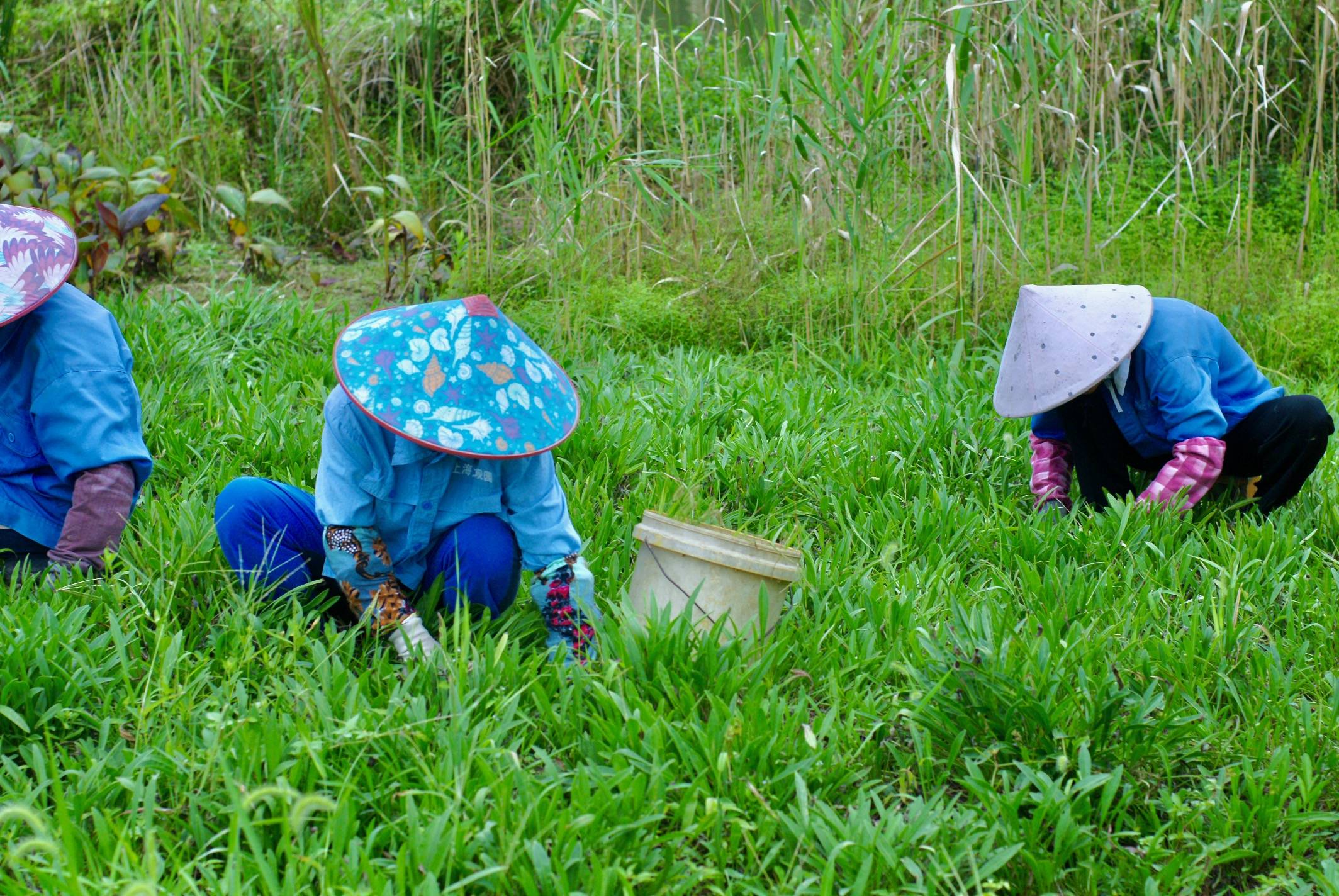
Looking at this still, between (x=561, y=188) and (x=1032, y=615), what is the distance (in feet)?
8.01

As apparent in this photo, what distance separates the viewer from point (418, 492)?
2158 millimetres

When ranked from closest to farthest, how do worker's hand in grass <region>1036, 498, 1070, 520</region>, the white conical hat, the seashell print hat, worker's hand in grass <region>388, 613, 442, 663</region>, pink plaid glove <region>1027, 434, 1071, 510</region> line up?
the seashell print hat → worker's hand in grass <region>388, 613, 442, 663</region> → the white conical hat → worker's hand in grass <region>1036, 498, 1070, 520</region> → pink plaid glove <region>1027, 434, 1071, 510</region>

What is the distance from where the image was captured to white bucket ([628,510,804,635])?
7.19 ft

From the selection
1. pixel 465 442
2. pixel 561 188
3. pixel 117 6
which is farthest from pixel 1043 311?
pixel 117 6

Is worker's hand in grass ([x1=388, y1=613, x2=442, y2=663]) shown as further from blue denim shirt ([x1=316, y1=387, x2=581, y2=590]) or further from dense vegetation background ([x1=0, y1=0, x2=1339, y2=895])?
blue denim shirt ([x1=316, y1=387, x2=581, y2=590])

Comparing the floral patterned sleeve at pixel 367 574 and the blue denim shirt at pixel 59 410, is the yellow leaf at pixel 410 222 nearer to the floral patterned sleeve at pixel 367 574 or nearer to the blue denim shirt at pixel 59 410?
the blue denim shirt at pixel 59 410

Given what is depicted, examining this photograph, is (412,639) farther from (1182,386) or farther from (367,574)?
(1182,386)

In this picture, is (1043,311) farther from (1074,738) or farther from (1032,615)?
(1074,738)

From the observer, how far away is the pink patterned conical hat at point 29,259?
7.09 ft

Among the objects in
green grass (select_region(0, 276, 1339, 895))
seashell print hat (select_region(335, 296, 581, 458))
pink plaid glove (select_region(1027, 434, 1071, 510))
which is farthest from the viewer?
pink plaid glove (select_region(1027, 434, 1071, 510))

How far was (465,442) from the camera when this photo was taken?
6.38 feet

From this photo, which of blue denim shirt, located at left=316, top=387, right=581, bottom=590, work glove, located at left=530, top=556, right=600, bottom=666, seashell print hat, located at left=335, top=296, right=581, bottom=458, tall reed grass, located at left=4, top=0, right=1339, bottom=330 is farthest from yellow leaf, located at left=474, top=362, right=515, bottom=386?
tall reed grass, located at left=4, top=0, right=1339, bottom=330

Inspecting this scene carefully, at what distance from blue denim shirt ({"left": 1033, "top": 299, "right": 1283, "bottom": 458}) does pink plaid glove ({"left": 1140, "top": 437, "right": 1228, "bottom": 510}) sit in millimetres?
26

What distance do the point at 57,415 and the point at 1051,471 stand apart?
92.3 inches
